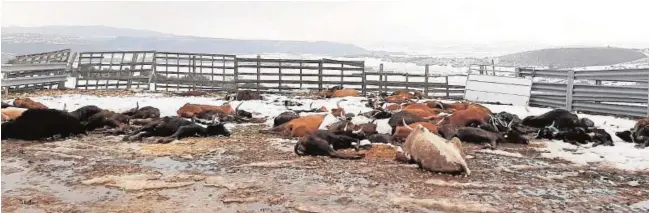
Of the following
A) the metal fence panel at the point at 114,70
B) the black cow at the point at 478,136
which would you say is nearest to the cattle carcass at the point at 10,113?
the black cow at the point at 478,136

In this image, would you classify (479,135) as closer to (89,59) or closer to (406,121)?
(406,121)

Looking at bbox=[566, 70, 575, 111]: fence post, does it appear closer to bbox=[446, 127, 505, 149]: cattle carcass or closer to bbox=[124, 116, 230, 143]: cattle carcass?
bbox=[446, 127, 505, 149]: cattle carcass

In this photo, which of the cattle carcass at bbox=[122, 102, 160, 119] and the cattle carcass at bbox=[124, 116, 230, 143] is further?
the cattle carcass at bbox=[122, 102, 160, 119]

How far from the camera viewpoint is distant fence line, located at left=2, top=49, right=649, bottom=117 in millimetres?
14211

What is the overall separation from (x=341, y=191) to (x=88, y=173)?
2961mm

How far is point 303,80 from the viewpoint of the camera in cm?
2161

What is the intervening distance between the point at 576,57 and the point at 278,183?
48.3 meters

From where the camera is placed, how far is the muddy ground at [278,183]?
203 inches

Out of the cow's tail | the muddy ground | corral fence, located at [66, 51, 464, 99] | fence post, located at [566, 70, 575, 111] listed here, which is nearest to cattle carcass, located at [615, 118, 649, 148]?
the muddy ground

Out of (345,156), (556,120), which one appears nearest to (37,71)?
(345,156)

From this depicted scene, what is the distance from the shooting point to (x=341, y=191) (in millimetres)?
5699

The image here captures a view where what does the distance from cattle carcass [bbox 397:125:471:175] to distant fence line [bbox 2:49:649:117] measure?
8.84m

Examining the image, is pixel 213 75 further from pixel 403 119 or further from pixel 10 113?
pixel 403 119

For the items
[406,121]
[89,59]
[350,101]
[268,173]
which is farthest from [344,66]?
[268,173]
